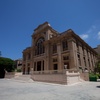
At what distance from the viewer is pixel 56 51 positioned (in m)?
27.6

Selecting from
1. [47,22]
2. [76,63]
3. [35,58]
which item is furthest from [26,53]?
[76,63]

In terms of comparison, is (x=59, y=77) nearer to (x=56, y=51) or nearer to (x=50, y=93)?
(x=50, y=93)

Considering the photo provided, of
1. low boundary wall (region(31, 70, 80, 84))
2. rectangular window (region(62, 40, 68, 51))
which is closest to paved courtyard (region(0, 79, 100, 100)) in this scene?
low boundary wall (region(31, 70, 80, 84))

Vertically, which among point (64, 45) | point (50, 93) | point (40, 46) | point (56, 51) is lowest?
point (50, 93)

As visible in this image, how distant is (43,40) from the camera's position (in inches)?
1288

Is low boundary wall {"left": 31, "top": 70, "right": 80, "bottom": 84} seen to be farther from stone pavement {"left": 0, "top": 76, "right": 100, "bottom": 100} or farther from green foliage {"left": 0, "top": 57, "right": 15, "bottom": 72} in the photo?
green foliage {"left": 0, "top": 57, "right": 15, "bottom": 72}

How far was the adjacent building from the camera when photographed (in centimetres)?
2391

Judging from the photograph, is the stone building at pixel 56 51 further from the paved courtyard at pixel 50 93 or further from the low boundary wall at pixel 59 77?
the paved courtyard at pixel 50 93

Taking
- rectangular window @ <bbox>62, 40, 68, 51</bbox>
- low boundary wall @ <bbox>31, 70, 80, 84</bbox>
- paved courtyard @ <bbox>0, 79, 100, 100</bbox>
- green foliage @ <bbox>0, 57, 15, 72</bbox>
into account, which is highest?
rectangular window @ <bbox>62, 40, 68, 51</bbox>

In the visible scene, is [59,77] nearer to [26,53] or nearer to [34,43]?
[34,43]

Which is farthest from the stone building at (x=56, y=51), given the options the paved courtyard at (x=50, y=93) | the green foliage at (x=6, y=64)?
the paved courtyard at (x=50, y=93)

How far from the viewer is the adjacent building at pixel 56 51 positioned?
23906 mm

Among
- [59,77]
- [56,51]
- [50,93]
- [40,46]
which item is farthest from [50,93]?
[40,46]

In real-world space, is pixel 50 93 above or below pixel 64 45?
below
